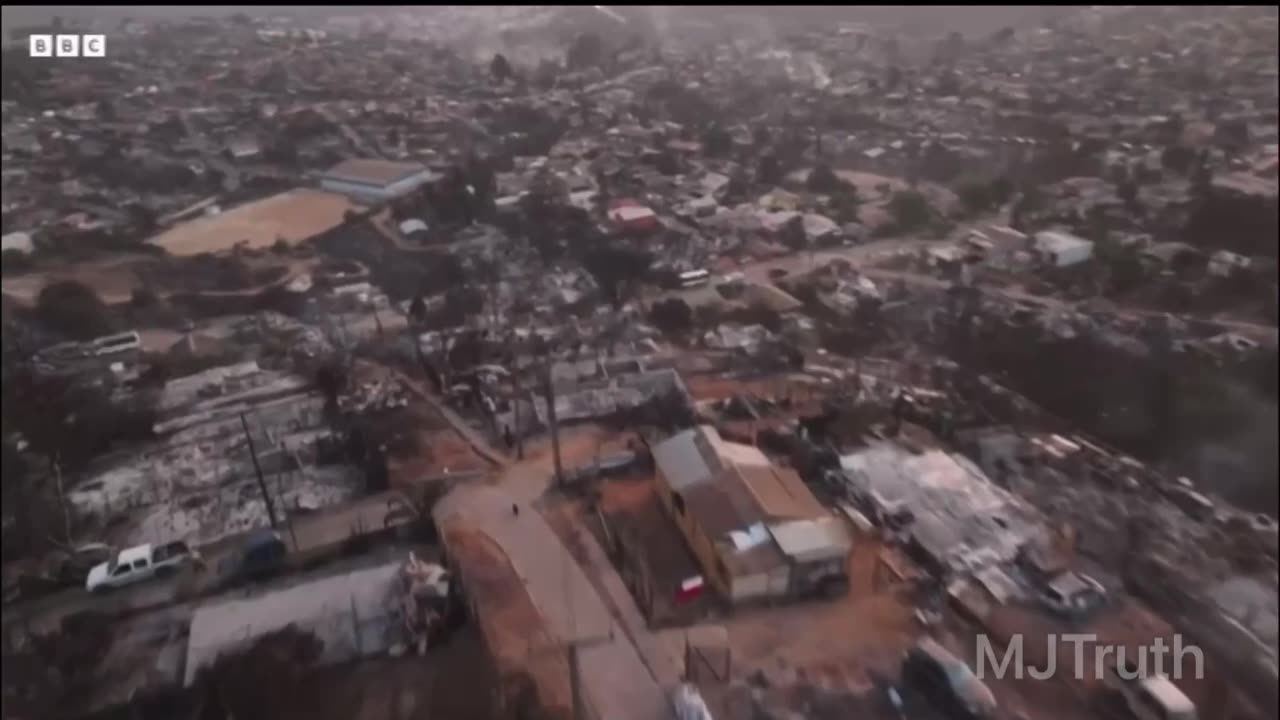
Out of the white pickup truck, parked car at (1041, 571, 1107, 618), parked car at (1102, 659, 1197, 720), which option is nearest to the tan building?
parked car at (1041, 571, 1107, 618)

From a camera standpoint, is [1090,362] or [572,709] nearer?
[572,709]

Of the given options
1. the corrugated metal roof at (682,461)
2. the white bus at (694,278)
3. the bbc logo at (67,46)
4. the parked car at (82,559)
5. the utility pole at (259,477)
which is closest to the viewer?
the corrugated metal roof at (682,461)

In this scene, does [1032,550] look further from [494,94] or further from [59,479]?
[494,94]

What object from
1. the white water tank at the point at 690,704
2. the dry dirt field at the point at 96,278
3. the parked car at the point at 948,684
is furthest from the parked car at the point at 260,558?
the dry dirt field at the point at 96,278

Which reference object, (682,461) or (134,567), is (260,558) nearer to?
(134,567)

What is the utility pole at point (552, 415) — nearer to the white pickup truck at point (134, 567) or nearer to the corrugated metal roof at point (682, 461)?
the corrugated metal roof at point (682, 461)

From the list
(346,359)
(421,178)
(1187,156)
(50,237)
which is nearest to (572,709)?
(346,359)

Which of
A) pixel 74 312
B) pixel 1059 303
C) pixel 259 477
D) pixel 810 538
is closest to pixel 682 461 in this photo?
pixel 810 538

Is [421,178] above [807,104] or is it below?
below
